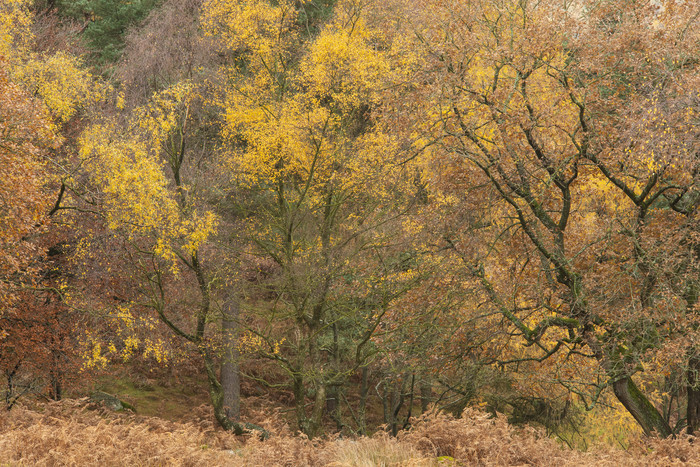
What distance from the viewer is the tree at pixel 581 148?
1055cm

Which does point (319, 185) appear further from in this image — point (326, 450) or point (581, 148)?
point (326, 450)

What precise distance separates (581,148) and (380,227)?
7971 millimetres

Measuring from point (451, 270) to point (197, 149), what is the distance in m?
12.0

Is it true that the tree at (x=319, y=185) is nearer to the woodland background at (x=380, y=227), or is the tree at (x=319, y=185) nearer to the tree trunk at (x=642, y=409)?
the woodland background at (x=380, y=227)

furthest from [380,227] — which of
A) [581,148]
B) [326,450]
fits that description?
[326,450]

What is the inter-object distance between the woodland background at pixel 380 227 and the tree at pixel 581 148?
0.25ft

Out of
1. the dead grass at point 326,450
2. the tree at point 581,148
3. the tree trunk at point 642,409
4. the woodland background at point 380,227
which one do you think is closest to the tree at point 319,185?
the woodland background at point 380,227

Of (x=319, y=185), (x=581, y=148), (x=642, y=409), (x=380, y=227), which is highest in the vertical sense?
(x=319, y=185)

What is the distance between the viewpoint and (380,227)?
18203 millimetres

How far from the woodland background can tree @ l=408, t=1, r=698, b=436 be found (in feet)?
0.25

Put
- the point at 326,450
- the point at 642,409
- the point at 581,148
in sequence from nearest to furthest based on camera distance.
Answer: the point at 326,450, the point at 581,148, the point at 642,409

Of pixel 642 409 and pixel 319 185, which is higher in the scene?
pixel 319 185

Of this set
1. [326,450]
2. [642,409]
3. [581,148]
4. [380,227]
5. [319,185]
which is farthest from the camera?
[319,185]

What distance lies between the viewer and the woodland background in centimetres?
989
